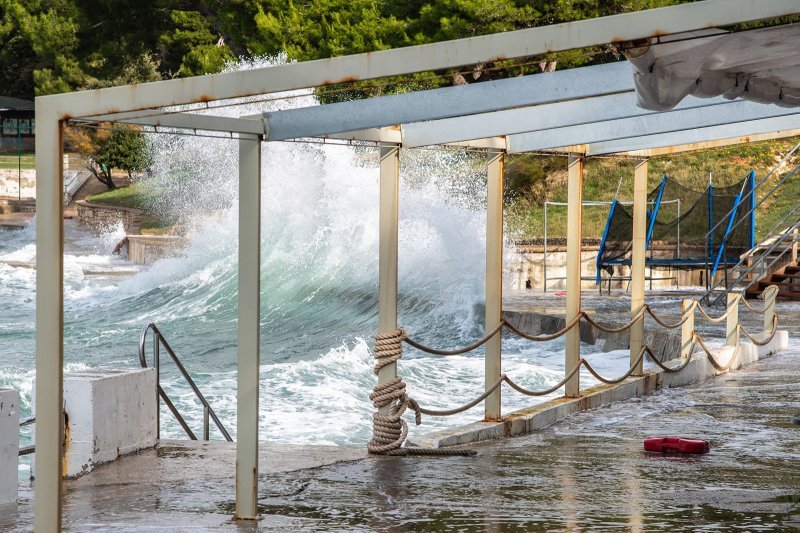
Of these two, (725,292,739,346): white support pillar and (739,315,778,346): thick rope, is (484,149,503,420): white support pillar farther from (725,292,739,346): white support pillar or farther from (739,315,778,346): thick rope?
(739,315,778,346): thick rope

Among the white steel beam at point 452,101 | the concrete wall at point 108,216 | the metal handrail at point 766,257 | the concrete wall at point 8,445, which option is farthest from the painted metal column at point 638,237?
the concrete wall at point 108,216

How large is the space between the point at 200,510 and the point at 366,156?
30506 millimetres

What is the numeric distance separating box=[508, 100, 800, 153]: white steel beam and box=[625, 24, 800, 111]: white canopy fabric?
1773mm

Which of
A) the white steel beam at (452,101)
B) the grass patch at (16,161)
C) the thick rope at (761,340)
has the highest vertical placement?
the grass patch at (16,161)

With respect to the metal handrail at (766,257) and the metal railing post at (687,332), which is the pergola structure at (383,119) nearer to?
the metal railing post at (687,332)

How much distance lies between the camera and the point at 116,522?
19.9 ft

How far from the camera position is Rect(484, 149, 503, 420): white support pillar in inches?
340

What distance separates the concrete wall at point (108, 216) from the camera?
48.2 metres

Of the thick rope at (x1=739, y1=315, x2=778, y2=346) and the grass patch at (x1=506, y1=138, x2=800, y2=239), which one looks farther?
the grass patch at (x1=506, y1=138, x2=800, y2=239)

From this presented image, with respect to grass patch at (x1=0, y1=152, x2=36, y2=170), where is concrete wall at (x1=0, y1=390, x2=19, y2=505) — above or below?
below

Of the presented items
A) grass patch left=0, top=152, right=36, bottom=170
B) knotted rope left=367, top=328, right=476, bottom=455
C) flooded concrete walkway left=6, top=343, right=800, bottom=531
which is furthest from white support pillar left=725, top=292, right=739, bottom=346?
grass patch left=0, top=152, right=36, bottom=170

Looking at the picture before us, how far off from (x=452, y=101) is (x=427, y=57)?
118cm

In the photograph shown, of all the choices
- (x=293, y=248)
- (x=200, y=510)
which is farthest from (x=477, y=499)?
(x=293, y=248)

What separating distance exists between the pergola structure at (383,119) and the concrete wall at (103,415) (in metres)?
1.75
